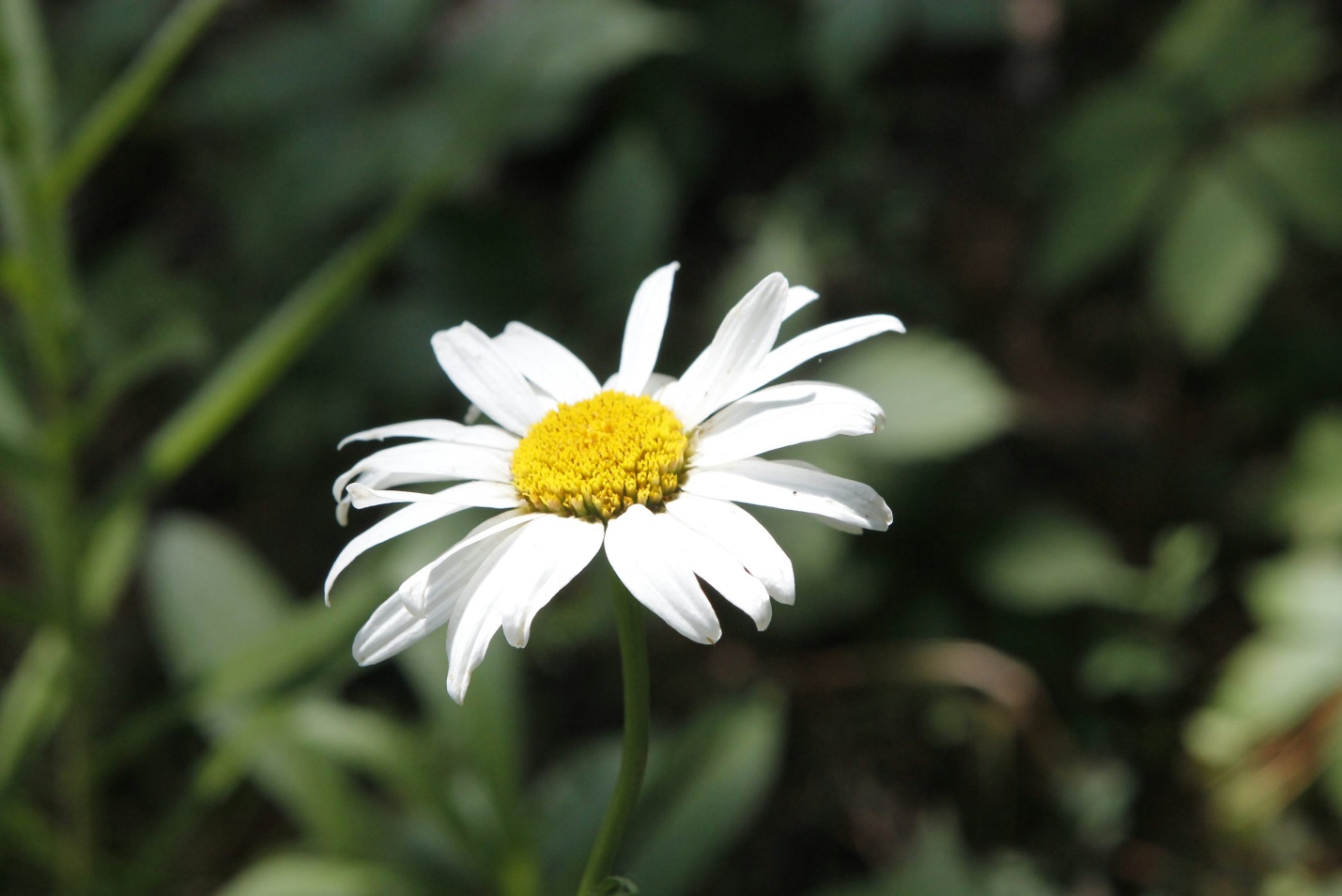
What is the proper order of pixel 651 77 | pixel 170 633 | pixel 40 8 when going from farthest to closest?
pixel 40 8
pixel 651 77
pixel 170 633

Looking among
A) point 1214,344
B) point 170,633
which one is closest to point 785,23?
point 1214,344

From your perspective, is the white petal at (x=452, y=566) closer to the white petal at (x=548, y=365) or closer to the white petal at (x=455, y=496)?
the white petal at (x=455, y=496)

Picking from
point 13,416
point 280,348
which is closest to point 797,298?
point 280,348

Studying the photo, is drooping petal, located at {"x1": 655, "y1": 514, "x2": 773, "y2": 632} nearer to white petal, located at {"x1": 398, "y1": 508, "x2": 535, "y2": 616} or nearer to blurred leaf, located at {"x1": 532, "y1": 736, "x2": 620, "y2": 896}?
white petal, located at {"x1": 398, "y1": 508, "x2": 535, "y2": 616}

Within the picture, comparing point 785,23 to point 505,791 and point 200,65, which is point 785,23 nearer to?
point 200,65

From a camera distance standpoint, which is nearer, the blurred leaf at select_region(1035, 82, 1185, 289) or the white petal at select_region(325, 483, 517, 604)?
the white petal at select_region(325, 483, 517, 604)

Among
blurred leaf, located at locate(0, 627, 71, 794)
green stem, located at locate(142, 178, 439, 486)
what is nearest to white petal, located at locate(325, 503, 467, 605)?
green stem, located at locate(142, 178, 439, 486)
